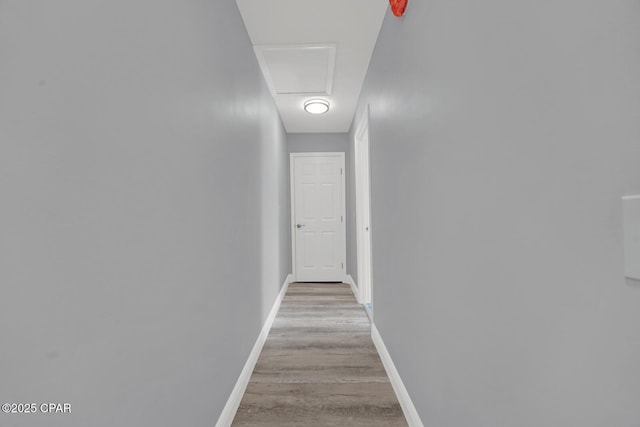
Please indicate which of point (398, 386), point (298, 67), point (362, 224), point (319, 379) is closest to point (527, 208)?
point (398, 386)

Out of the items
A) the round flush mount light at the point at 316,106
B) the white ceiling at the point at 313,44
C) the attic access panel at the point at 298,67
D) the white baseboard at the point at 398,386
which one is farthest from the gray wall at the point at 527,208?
the round flush mount light at the point at 316,106

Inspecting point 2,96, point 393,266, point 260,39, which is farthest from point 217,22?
point 393,266

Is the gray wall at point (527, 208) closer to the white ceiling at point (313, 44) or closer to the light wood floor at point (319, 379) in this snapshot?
the light wood floor at point (319, 379)

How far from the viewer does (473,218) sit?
0.98 m

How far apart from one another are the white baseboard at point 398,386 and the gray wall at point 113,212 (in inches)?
37.6

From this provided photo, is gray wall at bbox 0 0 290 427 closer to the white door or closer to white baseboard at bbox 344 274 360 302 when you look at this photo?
white baseboard at bbox 344 274 360 302

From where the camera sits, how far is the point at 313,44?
2.50 m

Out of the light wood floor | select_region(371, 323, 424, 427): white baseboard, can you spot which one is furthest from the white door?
select_region(371, 323, 424, 427): white baseboard

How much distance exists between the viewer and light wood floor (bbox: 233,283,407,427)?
5.85 feet

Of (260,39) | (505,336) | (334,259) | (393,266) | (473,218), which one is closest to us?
(505,336)

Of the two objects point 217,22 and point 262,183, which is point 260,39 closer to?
point 217,22

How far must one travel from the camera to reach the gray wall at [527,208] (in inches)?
20.6

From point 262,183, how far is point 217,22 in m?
1.44

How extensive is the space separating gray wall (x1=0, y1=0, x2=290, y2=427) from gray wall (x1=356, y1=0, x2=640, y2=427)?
96cm
